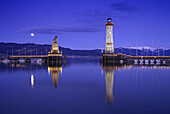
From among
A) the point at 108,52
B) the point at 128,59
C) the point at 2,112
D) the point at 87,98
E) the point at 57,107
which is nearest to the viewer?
the point at 2,112

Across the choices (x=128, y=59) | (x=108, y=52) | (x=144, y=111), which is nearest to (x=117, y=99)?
(x=144, y=111)

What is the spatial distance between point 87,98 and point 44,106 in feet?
12.6

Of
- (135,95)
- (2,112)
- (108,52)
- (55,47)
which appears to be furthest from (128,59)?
(2,112)

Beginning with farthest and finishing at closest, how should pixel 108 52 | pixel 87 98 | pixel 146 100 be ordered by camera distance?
pixel 108 52
pixel 87 98
pixel 146 100

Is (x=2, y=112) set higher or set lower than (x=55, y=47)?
lower

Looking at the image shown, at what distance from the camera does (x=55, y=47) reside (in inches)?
3428

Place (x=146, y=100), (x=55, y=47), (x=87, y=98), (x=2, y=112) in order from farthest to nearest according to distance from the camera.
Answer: (x=55, y=47) < (x=87, y=98) < (x=146, y=100) < (x=2, y=112)

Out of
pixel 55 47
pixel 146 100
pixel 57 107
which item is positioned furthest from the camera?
pixel 55 47

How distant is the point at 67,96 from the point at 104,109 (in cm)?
467

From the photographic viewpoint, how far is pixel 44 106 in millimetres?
13562

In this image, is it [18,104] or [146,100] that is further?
[146,100]

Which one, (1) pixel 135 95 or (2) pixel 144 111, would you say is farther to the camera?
(1) pixel 135 95

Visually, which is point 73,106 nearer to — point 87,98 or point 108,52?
point 87,98

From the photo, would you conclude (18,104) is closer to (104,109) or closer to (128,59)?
(104,109)
